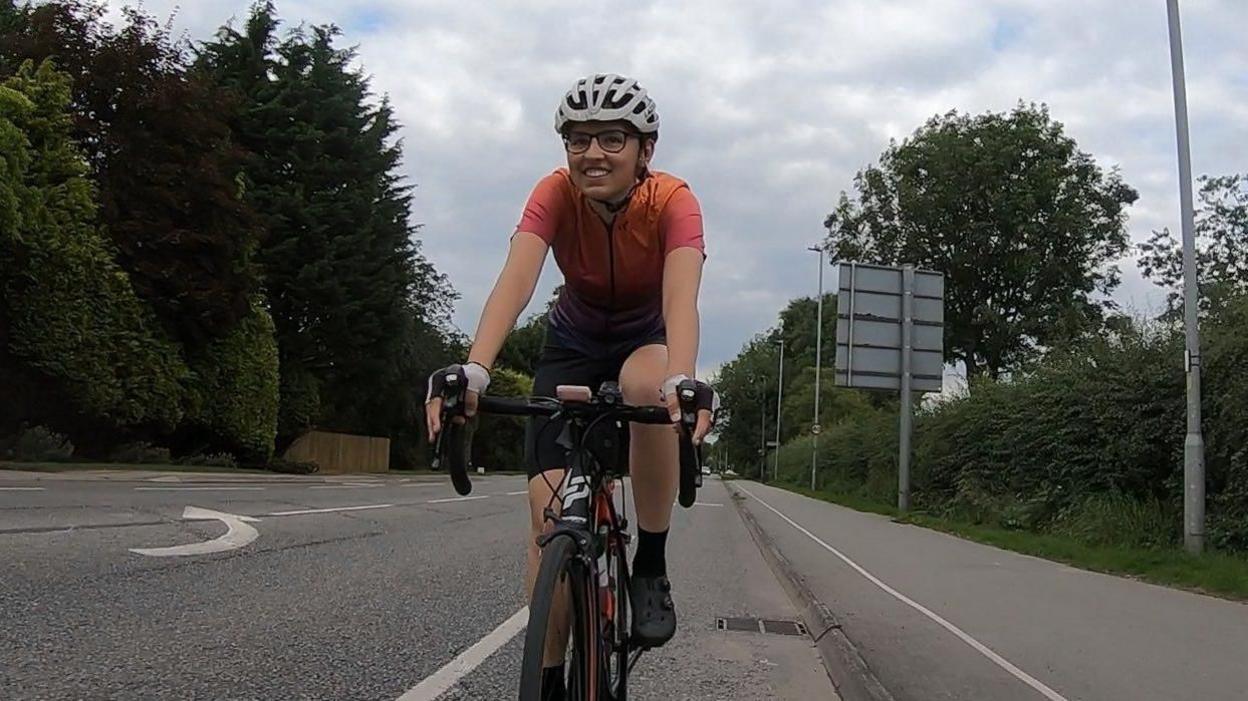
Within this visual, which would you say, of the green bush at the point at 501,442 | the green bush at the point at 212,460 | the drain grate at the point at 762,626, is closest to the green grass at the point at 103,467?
the green bush at the point at 212,460

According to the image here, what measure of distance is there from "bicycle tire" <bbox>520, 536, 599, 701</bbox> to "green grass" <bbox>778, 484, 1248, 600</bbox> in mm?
8170

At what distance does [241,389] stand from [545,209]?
30551 mm

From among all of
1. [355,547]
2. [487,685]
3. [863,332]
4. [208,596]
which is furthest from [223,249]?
[487,685]

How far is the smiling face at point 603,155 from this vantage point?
313 centimetres

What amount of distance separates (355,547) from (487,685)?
5525mm

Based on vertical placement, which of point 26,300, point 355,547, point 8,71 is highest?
point 8,71

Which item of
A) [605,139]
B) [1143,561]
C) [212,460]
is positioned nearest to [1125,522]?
[1143,561]

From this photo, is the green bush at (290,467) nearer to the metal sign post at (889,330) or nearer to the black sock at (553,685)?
the metal sign post at (889,330)

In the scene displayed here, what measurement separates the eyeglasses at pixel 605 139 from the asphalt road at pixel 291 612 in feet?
7.64

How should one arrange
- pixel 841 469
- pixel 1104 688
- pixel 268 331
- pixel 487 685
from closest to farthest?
1. pixel 487 685
2. pixel 1104 688
3. pixel 268 331
4. pixel 841 469

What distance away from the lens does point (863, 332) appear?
24641mm

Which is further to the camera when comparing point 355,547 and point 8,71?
point 8,71

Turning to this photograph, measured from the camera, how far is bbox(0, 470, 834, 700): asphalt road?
173 inches

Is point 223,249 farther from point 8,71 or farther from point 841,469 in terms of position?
point 841,469
